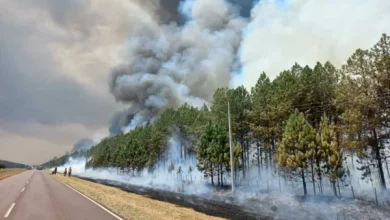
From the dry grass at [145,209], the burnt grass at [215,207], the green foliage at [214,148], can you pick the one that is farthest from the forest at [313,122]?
the dry grass at [145,209]

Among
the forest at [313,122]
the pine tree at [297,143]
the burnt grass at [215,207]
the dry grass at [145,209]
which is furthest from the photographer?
the pine tree at [297,143]

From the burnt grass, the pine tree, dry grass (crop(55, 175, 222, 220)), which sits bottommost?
the burnt grass

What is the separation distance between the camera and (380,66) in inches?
1016

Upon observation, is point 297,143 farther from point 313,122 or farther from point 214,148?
point 214,148

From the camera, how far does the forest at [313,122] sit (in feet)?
86.5

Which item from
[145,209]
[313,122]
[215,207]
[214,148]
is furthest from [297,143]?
[145,209]

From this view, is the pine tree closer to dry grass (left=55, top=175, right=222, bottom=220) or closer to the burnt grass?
the burnt grass

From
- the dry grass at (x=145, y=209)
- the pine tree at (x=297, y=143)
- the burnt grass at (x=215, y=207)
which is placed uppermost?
the pine tree at (x=297, y=143)

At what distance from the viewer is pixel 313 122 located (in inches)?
1474

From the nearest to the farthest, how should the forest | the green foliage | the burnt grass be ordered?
the burnt grass
the forest
the green foliage

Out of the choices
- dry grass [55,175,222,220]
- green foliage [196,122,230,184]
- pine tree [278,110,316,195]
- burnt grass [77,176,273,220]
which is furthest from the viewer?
green foliage [196,122,230,184]

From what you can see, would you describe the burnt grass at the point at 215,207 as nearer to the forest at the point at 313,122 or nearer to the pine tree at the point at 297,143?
the pine tree at the point at 297,143

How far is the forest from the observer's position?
86.5ft

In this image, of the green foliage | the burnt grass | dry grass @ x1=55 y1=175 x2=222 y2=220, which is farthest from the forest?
dry grass @ x1=55 y1=175 x2=222 y2=220
